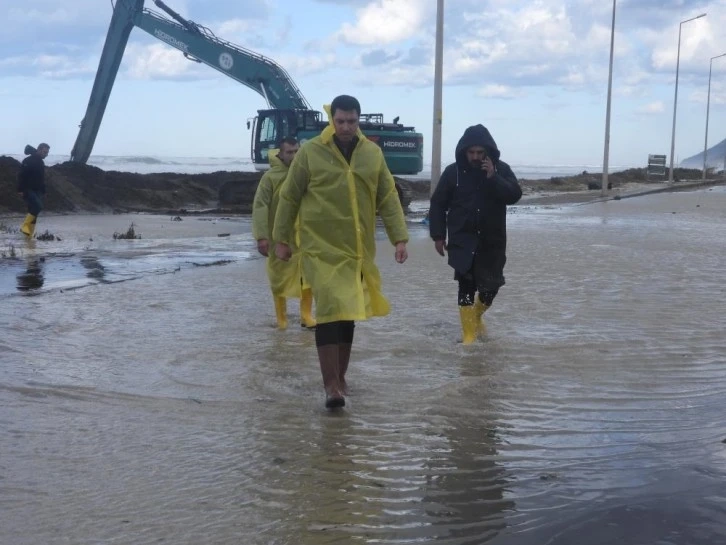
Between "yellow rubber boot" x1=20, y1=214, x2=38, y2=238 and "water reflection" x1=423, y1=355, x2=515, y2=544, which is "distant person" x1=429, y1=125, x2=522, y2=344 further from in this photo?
"yellow rubber boot" x1=20, y1=214, x2=38, y2=238

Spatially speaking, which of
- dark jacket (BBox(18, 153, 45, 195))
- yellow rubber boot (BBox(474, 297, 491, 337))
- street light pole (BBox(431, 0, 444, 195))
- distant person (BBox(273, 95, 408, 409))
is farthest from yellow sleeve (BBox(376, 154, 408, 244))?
street light pole (BBox(431, 0, 444, 195))

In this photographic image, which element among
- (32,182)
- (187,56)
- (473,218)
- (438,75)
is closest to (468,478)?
(473,218)

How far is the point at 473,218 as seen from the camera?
24.8ft

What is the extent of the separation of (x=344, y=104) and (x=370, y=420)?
177 cm

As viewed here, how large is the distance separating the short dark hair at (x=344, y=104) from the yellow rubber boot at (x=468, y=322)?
7.71ft

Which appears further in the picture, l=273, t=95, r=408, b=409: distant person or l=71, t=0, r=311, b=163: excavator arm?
l=71, t=0, r=311, b=163: excavator arm

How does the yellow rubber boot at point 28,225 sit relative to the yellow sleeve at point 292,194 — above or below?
below

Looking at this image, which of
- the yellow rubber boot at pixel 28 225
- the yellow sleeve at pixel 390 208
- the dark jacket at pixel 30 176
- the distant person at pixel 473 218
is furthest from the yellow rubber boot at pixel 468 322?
the dark jacket at pixel 30 176

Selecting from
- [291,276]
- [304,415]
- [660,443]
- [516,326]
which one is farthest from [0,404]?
[516,326]

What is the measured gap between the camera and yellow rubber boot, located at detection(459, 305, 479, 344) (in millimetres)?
7770

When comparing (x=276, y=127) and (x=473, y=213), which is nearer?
(x=473, y=213)

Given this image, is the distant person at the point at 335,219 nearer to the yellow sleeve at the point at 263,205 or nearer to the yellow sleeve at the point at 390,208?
the yellow sleeve at the point at 390,208

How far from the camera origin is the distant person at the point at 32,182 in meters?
17.4

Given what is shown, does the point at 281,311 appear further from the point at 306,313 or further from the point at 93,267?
the point at 93,267
